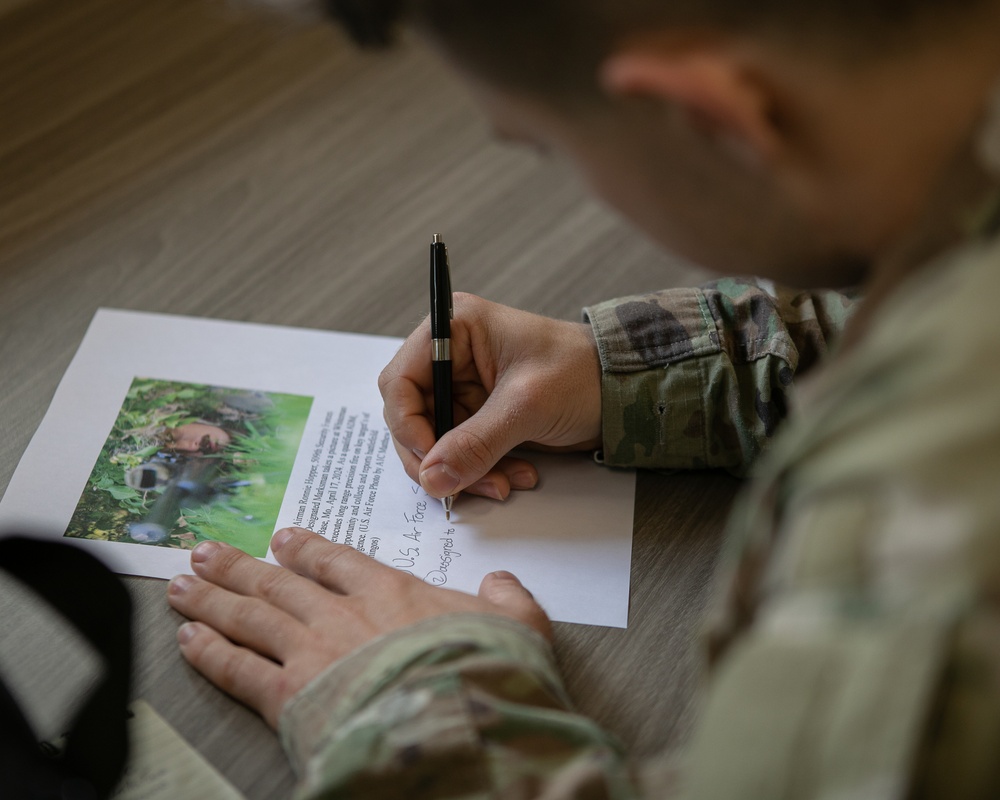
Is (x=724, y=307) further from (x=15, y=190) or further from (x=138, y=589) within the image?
(x=15, y=190)

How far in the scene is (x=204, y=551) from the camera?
2.23ft

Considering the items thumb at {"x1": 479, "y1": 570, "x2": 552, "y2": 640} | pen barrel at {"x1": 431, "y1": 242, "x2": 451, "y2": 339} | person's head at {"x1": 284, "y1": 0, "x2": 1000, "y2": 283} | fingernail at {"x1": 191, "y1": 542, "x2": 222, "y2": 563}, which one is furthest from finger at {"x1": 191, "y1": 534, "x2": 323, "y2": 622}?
person's head at {"x1": 284, "y1": 0, "x2": 1000, "y2": 283}

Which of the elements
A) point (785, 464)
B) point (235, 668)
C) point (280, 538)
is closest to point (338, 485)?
point (280, 538)

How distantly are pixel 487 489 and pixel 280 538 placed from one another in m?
0.15

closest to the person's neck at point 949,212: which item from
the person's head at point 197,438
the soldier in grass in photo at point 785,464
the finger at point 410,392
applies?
the soldier in grass in photo at point 785,464

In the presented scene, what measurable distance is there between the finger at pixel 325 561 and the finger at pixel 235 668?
0.23ft

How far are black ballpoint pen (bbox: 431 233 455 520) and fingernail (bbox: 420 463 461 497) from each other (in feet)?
0.14

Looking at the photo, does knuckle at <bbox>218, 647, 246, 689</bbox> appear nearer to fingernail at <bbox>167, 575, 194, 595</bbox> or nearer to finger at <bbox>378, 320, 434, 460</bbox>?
fingernail at <bbox>167, 575, 194, 595</bbox>

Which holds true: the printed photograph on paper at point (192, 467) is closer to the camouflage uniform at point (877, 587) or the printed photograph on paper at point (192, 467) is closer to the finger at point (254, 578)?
the finger at point (254, 578)

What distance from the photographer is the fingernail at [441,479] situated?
713 mm

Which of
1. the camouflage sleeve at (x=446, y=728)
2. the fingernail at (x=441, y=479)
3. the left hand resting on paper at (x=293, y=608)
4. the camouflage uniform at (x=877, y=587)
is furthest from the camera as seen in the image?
the fingernail at (x=441, y=479)

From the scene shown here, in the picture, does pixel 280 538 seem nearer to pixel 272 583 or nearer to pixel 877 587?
pixel 272 583

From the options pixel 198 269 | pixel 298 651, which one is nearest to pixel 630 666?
pixel 298 651

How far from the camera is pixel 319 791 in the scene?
499 mm
